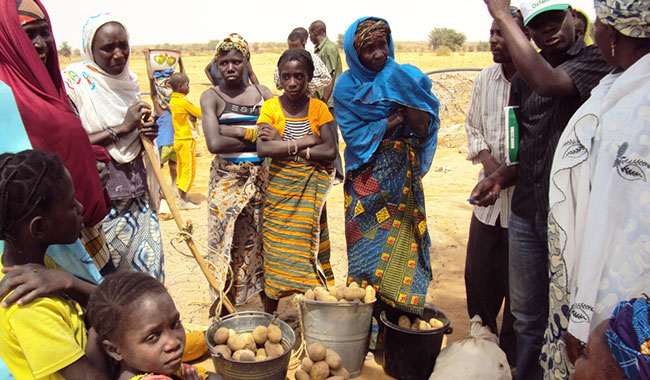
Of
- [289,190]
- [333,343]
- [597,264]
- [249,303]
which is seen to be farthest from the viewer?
[249,303]

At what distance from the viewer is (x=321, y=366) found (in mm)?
3217

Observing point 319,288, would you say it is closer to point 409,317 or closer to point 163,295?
point 409,317

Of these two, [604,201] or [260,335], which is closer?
[604,201]

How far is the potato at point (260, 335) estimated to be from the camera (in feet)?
10.6

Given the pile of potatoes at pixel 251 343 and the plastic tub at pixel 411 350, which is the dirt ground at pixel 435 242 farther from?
the pile of potatoes at pixel 251 343

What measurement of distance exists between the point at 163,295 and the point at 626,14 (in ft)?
5.84

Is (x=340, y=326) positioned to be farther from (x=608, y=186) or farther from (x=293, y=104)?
(x=608, y=186)

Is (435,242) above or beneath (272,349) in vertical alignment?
beneath

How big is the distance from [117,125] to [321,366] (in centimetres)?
187

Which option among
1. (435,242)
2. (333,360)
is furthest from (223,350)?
(435,242)

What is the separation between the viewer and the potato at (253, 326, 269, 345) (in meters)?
3.22

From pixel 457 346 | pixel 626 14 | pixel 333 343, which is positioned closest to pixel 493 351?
pixel 457 346

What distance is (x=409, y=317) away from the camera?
366cm

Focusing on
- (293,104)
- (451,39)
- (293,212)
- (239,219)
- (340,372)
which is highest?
(451,39)
